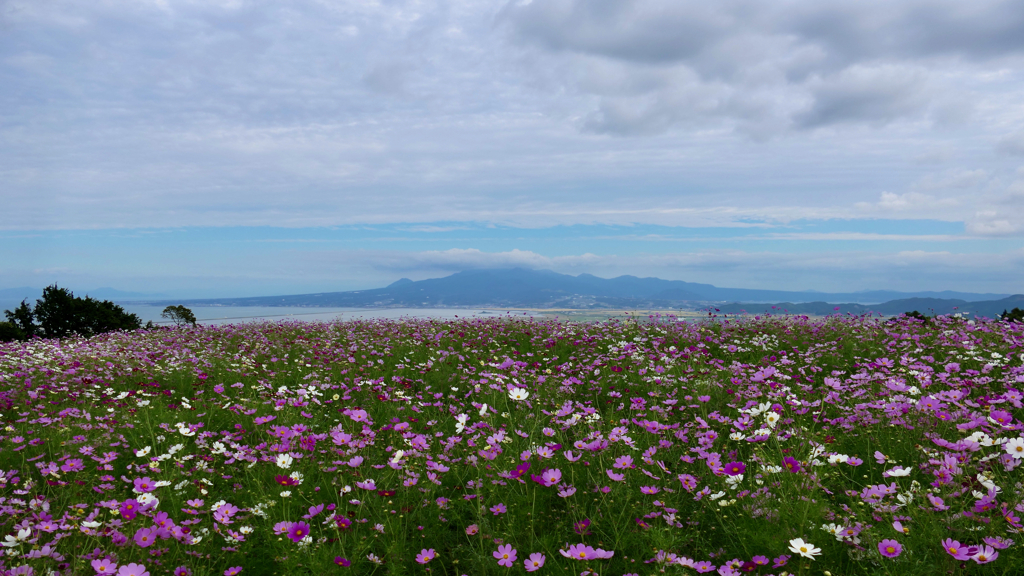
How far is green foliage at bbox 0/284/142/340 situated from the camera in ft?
62.1

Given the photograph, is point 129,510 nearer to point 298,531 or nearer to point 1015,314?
point 298,531

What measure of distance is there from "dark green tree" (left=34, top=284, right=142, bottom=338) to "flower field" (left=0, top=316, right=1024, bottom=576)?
47.9ft

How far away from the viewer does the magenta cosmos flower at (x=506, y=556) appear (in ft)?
8.16

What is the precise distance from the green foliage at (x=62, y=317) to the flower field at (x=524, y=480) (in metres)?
14.6

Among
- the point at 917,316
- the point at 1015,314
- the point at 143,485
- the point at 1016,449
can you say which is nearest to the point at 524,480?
the point at 143,485

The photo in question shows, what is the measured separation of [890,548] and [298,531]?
270 centimetres

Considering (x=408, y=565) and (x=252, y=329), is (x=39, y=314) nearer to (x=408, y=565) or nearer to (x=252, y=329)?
(x=252, y=329)

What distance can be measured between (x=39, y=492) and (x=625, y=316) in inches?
410

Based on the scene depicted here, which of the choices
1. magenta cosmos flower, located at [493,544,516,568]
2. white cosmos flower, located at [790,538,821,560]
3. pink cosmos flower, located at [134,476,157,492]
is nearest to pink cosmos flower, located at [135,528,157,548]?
pink cosmos flower, located at [134,476,157,492]

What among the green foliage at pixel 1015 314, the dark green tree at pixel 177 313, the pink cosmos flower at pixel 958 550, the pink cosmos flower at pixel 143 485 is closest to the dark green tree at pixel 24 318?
the dark green tree at pixel 177 313

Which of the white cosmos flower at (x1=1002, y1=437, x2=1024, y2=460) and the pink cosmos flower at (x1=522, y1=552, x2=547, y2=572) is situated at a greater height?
the white cosmos flower at (x1=1002, y1=437, x2=1024, y2=460)

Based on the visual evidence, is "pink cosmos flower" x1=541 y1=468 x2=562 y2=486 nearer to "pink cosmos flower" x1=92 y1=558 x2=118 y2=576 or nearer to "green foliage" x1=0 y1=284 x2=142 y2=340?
"pink cosmos flower" x1=92 y1=558 x2=118 y2=576

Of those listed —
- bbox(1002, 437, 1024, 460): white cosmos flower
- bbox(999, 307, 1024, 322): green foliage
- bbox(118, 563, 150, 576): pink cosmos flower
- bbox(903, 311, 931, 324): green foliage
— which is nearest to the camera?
bbox(118, 563, 150, 576): pink cosmos flower

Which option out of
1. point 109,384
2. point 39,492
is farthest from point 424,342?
point 39,492
